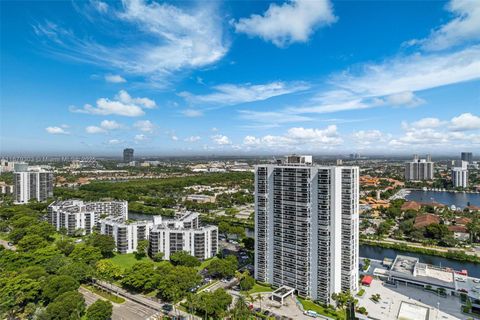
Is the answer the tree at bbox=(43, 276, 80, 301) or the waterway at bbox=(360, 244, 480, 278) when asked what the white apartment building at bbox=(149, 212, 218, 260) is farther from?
the waterway at bbox=(360, 244, 480, 278)

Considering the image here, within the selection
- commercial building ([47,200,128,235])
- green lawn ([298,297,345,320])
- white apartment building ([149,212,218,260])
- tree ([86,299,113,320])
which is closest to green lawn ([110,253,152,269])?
white apartment building ([149,212,218,260])

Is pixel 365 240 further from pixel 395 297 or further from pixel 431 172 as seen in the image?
pixel 431 172

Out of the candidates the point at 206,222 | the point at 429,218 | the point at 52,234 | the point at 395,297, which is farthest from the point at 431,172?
the point at 52,234

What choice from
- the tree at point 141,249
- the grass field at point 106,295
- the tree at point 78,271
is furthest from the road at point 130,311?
the tree at point 141,249

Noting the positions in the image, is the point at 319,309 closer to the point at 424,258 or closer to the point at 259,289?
the point at 259,289

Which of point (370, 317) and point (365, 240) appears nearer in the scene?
point (370, 317)

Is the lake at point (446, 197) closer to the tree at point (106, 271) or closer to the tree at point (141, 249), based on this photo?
the tree at point (141, 249)

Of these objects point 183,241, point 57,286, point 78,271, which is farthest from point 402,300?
point 78,271
